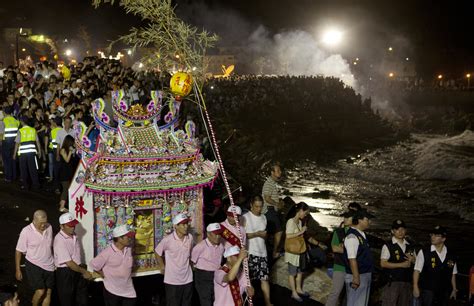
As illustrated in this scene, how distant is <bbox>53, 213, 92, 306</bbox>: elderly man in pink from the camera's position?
278 inches

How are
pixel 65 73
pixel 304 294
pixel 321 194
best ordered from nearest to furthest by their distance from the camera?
1. pixel 304 294
2. pixel 65 73
3. pixel 321 194

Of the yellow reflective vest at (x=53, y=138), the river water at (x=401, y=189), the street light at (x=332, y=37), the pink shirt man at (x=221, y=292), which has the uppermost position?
the street light at (x=332, y=37)

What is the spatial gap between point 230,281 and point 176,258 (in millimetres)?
917

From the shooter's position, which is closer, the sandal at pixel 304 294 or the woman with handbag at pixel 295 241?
the woman with handbag at pixel 295 241

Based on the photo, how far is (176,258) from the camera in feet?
23.5

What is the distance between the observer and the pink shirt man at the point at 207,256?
23.5 ft

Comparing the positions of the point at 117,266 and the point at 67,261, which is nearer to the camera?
the point at 117,266

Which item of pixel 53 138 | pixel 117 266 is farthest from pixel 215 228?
pixel 53 138

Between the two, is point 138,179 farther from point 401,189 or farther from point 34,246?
point 401,189

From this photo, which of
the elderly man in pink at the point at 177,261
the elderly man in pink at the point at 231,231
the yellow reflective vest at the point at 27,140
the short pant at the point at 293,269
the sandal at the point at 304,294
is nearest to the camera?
the elderly man in pink at the point at 177,261

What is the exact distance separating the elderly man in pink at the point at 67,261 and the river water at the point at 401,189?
9.50m

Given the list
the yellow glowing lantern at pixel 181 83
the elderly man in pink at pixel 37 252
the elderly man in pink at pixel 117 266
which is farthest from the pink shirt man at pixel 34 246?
the yellow glowing lantern at pixel 181 83

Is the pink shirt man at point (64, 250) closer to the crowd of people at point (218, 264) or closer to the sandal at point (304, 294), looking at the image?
the crowd of people at point (218, 264)

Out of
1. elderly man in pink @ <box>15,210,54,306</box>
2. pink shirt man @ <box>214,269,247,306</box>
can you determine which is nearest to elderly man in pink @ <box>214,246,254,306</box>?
pink shirt man @ <box>214,269,247,306</box>
